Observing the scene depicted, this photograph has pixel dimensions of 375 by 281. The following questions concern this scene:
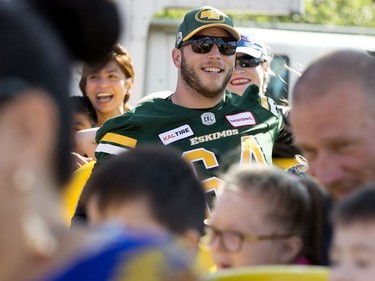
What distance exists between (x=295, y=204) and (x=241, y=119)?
10.1 feet

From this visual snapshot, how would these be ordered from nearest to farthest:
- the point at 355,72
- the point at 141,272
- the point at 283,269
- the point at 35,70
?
1. the point at 35,70
2. the point at 141,272
3. the point at 283,269
4. the point at 355,72

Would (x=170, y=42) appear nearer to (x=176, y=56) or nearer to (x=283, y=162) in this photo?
(x=176, y=56)

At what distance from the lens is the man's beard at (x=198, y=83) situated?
623 cm

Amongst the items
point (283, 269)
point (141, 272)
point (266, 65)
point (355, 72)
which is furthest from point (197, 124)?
point (141, 272)

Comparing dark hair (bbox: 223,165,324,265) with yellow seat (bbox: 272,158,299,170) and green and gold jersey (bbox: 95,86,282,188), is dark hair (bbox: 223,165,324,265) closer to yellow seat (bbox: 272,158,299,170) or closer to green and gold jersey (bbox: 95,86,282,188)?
green and gold jersey (bbox: 95,86,282,188)

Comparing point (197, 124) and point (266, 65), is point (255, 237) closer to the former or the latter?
point (197, 124)

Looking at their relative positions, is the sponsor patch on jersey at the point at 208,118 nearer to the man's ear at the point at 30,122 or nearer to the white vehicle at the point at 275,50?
the white vehicle at the point at 275,50

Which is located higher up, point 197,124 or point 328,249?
point 328,249

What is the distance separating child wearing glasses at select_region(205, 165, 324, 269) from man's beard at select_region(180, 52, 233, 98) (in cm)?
328

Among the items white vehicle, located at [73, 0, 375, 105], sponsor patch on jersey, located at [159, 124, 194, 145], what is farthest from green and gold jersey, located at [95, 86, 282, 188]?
white vehicle, located at [73, 0, 375, 105]

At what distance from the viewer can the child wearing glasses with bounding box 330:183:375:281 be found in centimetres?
234

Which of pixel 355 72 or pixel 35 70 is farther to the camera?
pixel 355 72

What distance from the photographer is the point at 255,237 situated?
2.92m

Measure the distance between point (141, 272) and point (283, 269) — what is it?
79 cm
